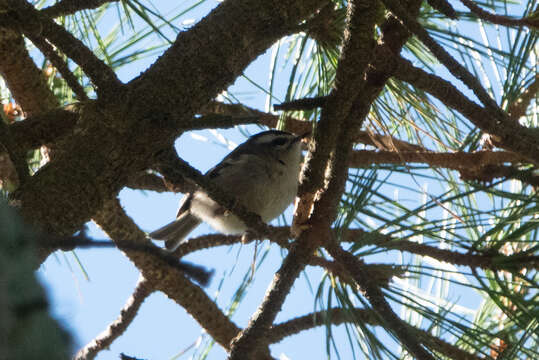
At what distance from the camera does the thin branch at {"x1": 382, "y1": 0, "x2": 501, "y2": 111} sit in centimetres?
150

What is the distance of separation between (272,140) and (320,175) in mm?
1569

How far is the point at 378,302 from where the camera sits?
1645mm

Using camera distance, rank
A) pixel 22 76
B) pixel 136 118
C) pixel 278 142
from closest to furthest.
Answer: pixel 136 118 → pixel 22 76 → pixel 278 142

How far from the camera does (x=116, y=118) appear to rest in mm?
1303

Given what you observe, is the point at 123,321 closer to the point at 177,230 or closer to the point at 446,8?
the point at 177,230

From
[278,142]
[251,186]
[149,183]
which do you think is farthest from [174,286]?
[278,142]

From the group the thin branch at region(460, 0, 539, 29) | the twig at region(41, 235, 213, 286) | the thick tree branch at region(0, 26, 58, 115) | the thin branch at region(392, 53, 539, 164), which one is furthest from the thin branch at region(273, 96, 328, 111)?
the twig at region(41, 235, 213, 286)

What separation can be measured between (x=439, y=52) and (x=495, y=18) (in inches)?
13.8

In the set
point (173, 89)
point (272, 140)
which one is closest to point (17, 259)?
point (173, 89)

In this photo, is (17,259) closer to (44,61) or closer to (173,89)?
(173,89)

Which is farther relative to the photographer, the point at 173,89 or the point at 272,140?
the point at 272,140

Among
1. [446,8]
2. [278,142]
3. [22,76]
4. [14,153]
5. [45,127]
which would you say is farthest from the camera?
[278,142]

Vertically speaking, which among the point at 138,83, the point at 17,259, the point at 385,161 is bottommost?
the point at 17,259

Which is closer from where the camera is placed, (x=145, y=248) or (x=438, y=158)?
(x=145, y=248)
